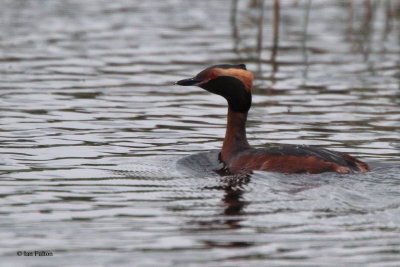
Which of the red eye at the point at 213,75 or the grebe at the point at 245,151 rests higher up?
the red eye at the point at 213,75

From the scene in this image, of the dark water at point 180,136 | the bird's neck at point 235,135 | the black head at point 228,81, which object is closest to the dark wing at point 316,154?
the dark water at point 180,136

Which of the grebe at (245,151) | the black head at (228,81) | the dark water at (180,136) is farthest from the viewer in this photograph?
the black head at (228,81)

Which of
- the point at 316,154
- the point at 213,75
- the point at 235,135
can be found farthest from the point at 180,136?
the point at 316,154

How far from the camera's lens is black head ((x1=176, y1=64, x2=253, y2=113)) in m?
10.3

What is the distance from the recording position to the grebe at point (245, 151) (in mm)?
9430

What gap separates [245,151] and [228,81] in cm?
87

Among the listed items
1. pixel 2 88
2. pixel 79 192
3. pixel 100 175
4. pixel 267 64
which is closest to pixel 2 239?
pixel 79 192

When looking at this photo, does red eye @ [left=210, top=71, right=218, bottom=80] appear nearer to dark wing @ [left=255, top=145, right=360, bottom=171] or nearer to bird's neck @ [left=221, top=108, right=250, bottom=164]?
bird's neck @ [left=221, top=108, right=250, bottom=164]

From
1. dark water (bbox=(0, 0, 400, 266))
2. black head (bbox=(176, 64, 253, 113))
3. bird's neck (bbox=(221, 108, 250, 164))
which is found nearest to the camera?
dark water (bbox=(0, 0, 400, 266))

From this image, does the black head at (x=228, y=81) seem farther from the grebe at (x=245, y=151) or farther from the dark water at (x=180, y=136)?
the dark water at (x=180, y=136)

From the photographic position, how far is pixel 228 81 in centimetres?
1034

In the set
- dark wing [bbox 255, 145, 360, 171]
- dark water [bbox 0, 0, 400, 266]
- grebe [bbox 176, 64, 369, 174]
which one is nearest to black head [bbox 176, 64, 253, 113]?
grebe [bbox 176, 64, 369, 174]

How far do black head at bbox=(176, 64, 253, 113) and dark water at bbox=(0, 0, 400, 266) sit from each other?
0.87 m

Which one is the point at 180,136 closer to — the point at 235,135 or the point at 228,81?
the point at 235,135
